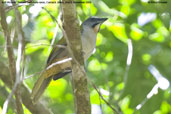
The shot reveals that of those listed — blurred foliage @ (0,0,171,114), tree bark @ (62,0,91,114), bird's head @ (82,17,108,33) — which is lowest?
blurred foliage @ (0,0,171,114)

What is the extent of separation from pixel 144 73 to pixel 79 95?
2.33 meters

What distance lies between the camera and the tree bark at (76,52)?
3.18m

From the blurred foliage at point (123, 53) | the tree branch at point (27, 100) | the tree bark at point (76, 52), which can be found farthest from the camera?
the blurred foliage at point (123, 53)

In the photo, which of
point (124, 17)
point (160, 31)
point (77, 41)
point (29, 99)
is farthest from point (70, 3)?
point (160, 31)

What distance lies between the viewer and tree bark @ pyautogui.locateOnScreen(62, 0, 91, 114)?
3.18 m

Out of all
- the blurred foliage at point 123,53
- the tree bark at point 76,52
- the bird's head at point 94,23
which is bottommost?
the blurred foliage at point 123,53

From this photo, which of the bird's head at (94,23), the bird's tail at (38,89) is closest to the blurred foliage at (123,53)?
the bird's head at (94,23)

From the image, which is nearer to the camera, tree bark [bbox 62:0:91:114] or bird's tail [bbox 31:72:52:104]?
tree bark [bbox 62:0:91:114]

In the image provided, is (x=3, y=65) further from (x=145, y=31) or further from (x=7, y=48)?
(x=145, y=31)

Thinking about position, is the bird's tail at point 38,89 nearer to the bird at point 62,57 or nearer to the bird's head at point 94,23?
the bird at point 62,57

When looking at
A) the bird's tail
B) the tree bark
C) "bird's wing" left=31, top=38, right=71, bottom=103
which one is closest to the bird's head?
"bird's wing" left=31, top=38, right=71, bottom=103

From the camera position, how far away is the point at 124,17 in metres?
5.35

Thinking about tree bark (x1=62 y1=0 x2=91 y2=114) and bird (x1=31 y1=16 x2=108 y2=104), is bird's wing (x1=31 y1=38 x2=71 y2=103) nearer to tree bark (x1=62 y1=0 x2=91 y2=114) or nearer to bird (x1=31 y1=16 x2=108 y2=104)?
bird (x1=31 y1=16 x2=108 y2=104)

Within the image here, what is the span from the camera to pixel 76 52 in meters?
3.25
